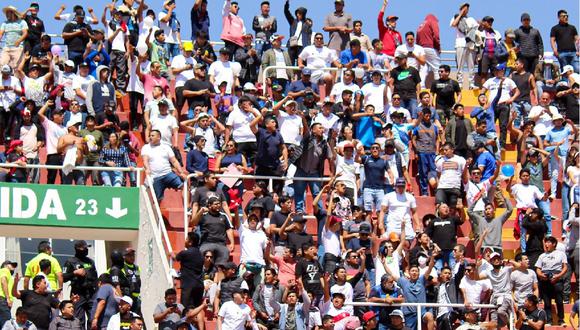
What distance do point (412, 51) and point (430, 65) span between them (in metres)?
0.64

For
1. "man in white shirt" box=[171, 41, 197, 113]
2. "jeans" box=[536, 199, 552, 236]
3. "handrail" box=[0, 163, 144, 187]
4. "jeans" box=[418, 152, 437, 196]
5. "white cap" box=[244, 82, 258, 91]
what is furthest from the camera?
"man in white shirt" box=[171, 41, 197, 113]

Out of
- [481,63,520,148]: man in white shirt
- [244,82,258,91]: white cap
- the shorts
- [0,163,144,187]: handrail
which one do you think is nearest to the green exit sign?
[0,163,144,187]: handrail

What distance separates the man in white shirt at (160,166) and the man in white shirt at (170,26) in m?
6.24

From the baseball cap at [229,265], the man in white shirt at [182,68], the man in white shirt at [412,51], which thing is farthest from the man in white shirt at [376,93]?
the baseball cap at [229,265]

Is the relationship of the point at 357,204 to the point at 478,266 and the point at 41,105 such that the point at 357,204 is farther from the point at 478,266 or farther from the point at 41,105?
the point at 41,105

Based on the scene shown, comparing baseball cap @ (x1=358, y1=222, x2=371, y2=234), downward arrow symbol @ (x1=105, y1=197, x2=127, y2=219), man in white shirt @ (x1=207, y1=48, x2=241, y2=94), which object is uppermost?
man in white shirt @ (x1=207, y1=48, x2=241, y2=94)

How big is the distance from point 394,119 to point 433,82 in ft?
8.60

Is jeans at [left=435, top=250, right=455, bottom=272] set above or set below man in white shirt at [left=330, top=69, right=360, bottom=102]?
below

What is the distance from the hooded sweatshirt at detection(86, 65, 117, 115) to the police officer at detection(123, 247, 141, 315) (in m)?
5.00

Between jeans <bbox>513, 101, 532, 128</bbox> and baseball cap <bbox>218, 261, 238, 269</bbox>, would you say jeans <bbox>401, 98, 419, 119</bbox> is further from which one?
baseball cap <bbox>218, 261, 238, 269</bbox>

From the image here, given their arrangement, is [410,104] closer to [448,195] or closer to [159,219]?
[448,195]

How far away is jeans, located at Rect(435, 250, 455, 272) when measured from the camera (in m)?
30.9

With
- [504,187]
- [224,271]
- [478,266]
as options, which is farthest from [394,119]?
[224,271]

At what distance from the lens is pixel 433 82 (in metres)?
36.7
